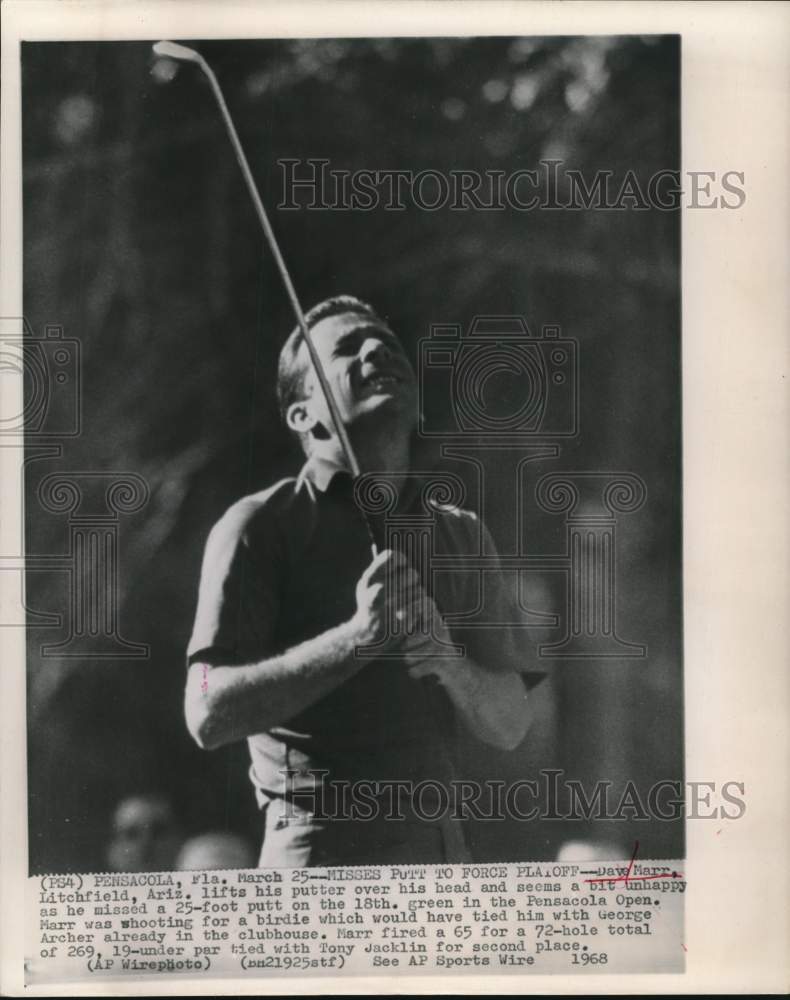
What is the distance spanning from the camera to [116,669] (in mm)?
1362

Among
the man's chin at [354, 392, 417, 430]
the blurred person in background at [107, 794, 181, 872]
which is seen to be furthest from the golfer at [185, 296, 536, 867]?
the blurred person in background at [107, 794, 181, 872]

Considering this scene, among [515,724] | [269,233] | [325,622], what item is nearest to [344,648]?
[325,622]

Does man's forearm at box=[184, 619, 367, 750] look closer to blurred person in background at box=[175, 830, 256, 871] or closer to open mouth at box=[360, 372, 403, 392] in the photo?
blurred person in background at box=[175, 830, 256, 871]

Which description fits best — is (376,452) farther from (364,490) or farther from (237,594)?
(237,594)

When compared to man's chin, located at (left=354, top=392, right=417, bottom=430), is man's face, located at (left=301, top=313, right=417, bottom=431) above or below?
above

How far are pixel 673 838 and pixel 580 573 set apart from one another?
1.60ft

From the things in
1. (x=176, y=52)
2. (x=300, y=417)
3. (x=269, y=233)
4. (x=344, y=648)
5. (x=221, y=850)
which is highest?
(x=176, y=52)

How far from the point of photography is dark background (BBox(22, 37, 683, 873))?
1.36 meters

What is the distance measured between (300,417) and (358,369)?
13 centimetres

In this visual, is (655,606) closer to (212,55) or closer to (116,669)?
(116,669)

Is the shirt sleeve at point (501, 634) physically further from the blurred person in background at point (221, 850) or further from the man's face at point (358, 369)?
the blurred person in background at point (221, 850)

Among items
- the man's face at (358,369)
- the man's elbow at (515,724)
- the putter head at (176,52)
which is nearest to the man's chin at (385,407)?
the man's face at (358,369)

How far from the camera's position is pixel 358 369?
1361 millimetres

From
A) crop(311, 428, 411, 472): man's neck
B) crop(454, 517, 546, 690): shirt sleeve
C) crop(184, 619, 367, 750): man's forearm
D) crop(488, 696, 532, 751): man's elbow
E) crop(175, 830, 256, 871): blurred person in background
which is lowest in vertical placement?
crop(175, 830, 256, 871): blurred person in background
